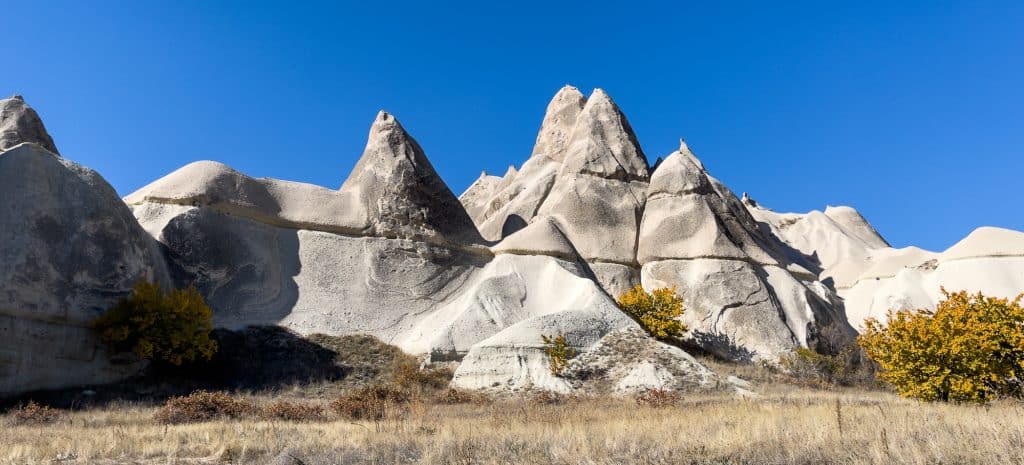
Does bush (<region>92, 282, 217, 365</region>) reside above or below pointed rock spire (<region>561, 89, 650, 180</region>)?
below

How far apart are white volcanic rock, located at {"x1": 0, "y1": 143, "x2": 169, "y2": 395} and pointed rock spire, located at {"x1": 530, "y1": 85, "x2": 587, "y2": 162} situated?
28.7 metres

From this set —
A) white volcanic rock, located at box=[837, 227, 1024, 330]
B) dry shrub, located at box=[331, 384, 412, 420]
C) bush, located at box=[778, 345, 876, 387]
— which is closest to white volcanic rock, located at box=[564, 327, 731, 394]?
dry shrub, located at box=[331, 384, 412, 420]

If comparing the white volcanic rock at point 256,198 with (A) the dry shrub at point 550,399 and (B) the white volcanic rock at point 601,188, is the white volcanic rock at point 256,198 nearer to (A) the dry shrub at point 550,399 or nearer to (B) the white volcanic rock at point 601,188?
(B) the white volcanic rock at point 601,188

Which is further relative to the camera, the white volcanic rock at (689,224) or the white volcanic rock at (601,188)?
the white volcanic rock at (601,188)

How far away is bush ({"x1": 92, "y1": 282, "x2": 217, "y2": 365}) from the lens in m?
18.3

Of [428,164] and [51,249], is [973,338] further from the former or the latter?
[428,164]

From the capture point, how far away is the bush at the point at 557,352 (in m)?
19.1

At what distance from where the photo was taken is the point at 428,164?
3078 centimetres

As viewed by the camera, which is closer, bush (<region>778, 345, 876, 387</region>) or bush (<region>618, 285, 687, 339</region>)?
bush (<region>778, 345, 876, 387</region>)

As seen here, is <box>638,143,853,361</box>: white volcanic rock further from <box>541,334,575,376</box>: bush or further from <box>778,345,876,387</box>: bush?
<box>541,334,575,376</box>: bush

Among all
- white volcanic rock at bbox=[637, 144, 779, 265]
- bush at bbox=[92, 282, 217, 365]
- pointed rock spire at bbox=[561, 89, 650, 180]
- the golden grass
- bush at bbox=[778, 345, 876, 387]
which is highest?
pointed rock spire at bbox=[561, 89, 650, 180]

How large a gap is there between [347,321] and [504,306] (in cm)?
553

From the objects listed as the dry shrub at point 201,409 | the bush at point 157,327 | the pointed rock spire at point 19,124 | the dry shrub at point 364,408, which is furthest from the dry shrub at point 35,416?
the pointed rock spire at point 19,124

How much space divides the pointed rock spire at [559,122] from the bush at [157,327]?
91.5 feet
